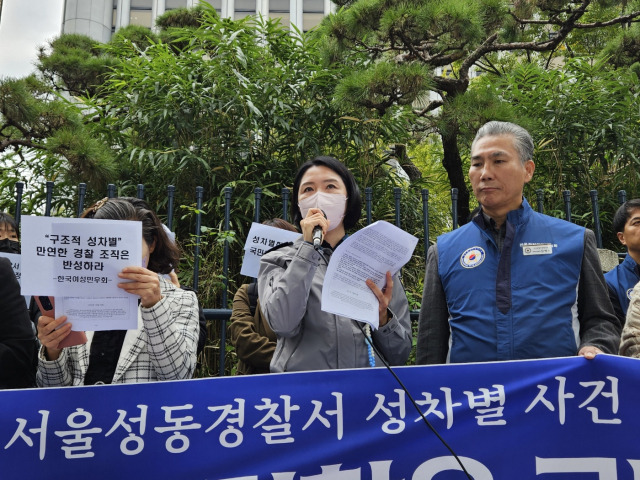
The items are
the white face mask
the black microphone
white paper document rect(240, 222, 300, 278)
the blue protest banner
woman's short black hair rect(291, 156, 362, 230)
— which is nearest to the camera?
the blue protest banner

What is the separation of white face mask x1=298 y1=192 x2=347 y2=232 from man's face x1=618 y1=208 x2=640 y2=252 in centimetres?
179

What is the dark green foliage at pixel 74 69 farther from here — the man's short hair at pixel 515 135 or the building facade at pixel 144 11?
the building facade at pixel 144 11

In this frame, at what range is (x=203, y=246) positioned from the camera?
4688 millimetres

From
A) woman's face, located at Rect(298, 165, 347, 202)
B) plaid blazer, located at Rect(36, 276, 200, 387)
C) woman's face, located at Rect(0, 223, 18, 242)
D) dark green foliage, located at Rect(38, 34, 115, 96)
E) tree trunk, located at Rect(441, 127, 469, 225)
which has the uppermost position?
dark green foliage, located at Rect(38, 34, 115, 96)

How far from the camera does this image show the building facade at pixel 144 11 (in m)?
29.2

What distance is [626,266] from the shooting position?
10.8 ft

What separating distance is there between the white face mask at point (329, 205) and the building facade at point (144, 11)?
28.1 m

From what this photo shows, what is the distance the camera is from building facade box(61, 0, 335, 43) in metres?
29.2

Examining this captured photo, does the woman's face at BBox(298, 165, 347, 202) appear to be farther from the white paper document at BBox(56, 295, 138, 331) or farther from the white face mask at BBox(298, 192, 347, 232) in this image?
the white paper document at BBox(56, 295, 138, 331)

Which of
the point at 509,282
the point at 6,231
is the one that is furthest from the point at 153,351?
the point at 6,231

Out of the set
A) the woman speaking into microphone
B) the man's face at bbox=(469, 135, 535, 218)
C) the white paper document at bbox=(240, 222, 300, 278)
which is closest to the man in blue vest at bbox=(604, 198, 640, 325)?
the man's face at bbox=(469, 135, 535, 218)

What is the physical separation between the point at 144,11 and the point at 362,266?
3592 centimetres

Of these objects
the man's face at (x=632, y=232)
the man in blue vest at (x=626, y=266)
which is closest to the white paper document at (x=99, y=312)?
the man in blue vest at (x=626, y=266)

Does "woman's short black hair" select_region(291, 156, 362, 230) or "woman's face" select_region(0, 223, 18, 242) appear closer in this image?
"woman's short black hair" select_region(291, 156, 362, 230)
